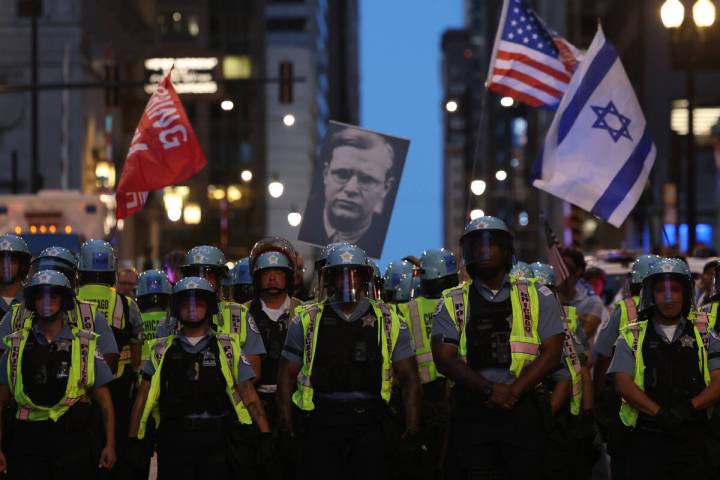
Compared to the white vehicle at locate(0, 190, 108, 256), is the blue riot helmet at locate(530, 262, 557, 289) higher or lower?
lower

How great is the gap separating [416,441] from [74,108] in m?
46.3

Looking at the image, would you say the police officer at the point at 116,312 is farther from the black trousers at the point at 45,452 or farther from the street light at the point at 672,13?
the street light at the point at 672,13

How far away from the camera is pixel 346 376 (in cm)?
891

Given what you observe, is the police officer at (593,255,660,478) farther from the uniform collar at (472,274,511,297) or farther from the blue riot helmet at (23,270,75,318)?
the blue riot helmet at (23,270,75,318)

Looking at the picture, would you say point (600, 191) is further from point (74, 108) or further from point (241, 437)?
point (74, 108)

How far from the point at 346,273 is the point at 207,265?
2345mm

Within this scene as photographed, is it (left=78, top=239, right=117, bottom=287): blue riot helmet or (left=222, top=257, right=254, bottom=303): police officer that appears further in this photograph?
(left=222, top=257, right=254, bottom=303): police officer

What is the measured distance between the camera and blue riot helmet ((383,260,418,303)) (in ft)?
38.1

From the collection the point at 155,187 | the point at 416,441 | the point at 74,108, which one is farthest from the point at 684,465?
the point at 74,108

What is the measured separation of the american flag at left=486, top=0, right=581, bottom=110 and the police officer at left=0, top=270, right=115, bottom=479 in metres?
8.50

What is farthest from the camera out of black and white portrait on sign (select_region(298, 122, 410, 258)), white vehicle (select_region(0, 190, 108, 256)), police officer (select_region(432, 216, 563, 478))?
white vehicle (select_region(0, 190, 108, 256))

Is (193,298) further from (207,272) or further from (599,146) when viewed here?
(599,146)

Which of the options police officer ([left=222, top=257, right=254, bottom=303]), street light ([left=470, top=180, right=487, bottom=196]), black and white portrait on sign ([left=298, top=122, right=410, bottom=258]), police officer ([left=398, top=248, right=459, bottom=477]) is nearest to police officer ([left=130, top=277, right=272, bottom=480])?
police officer ([left=398, top=248, right=459, bottom=477])

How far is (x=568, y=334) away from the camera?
398 inches
